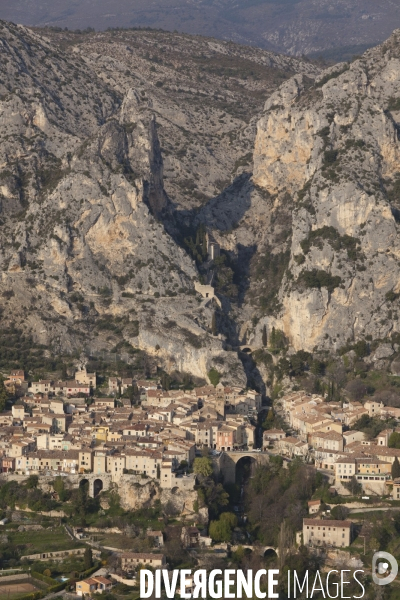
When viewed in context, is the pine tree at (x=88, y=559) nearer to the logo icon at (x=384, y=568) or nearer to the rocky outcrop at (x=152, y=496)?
the rocky outcrop at (x=152, y=496)

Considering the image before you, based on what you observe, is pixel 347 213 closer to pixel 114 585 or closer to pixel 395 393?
pixel 395 393

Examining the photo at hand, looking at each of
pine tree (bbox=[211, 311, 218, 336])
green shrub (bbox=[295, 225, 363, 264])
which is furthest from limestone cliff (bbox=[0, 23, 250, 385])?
green shrub (bbox=[295, 225, 363, 264])

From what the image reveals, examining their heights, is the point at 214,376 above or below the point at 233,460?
above

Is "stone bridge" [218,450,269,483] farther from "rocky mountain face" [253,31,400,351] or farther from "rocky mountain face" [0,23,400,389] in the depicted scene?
"rocky mountain face" [253,31,400,351]

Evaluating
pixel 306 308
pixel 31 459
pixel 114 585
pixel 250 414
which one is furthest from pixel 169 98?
pixel 114 585

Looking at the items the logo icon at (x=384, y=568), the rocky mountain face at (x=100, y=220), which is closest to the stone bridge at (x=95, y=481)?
the logo icon at (x=384, y=568)

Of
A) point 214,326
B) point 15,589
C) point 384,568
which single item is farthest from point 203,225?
point 15,589

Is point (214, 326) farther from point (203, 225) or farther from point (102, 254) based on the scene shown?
point (203, 225)
